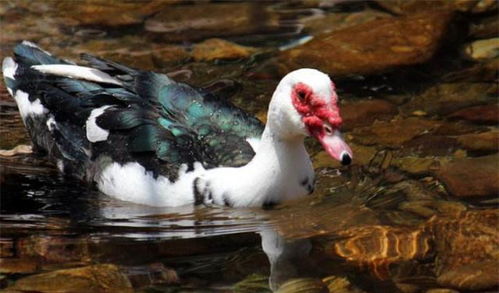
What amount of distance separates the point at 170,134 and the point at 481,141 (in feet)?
7.30

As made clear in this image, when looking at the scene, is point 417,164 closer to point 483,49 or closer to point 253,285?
point 253,285

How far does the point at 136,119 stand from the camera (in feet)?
22.6

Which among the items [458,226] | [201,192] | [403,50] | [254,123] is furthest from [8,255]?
[403,50]

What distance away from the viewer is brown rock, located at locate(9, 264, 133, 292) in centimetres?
572

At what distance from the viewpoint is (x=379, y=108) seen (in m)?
8.30

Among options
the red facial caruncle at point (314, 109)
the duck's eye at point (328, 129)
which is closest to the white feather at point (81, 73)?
the red facial caruncle at point (314, 109)

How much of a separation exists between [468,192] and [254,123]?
138cm

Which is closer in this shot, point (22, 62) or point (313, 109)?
point (313, 109)

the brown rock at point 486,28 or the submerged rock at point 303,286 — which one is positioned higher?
the brown rock at point 486,28

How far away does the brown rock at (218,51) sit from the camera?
30.4 ft

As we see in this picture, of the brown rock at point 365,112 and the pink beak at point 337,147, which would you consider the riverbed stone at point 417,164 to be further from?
the pink beak at point 337,147

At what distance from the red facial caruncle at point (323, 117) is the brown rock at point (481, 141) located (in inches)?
69.5

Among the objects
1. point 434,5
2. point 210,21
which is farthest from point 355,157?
point 434,5

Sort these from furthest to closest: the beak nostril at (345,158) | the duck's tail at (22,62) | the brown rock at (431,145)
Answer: the duck's tail at (22,62) < the brown rock at (431,145) < the beak nostril at (345,158)
